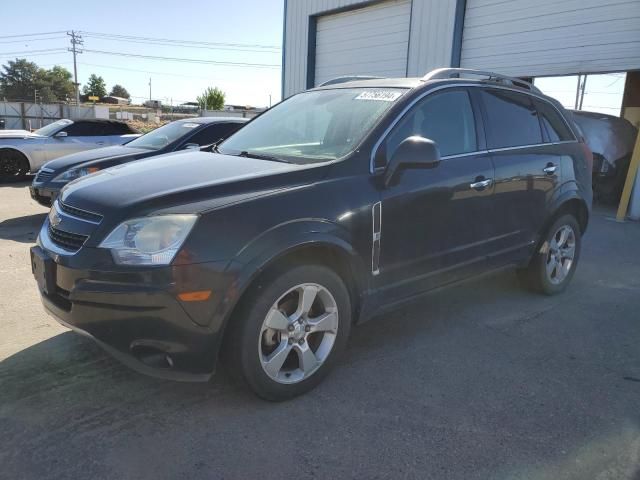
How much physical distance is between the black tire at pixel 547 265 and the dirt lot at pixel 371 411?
617 mm

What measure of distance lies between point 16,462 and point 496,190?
131 inches

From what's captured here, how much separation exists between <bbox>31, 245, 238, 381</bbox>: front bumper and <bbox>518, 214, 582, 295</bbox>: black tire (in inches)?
124

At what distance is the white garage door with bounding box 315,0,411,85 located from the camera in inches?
494

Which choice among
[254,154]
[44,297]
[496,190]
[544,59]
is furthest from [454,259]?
[544,59]

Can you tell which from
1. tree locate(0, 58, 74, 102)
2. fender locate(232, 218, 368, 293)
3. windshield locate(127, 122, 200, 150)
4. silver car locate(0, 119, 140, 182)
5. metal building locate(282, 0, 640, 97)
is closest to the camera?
fender locate(232, 218, 368, 293)

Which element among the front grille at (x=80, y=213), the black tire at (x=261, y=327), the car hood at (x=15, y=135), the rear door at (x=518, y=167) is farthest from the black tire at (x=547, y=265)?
the car hood at (x=15, y=135)

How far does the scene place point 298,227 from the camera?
8.73ft

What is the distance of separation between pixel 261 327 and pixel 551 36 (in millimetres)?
9531

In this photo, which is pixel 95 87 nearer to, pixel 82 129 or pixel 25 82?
pixel 25 82

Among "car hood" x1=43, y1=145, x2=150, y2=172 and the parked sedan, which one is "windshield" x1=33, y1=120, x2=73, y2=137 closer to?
the parked sedan

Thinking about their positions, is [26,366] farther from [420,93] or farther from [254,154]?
[420,93]

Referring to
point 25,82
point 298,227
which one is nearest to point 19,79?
point 25,82

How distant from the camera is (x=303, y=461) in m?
2.36

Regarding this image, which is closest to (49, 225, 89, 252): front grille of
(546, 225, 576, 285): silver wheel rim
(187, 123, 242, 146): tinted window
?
(546, 225, 576, 285): silver wheel rim
